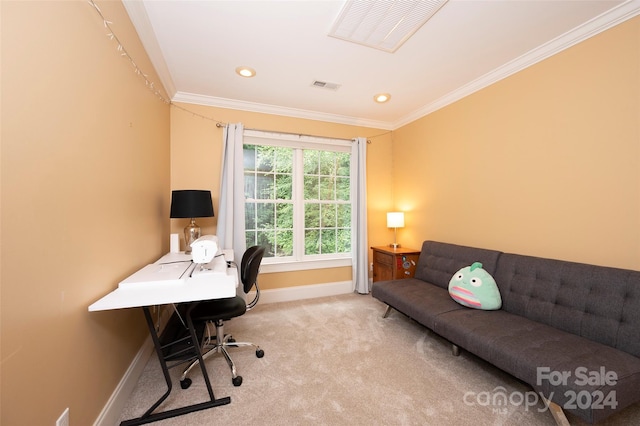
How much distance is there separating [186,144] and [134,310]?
1.96 m

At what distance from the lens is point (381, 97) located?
122 inches

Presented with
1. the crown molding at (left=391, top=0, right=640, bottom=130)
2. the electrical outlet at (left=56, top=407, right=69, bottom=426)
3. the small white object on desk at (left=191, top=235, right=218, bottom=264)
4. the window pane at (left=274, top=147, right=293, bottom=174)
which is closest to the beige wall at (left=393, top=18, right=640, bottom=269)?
the crown molding at (left=391, top=0, right=640, bottom=130)

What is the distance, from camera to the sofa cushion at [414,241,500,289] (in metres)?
2.38

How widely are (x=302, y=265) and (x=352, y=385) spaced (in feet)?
6.19

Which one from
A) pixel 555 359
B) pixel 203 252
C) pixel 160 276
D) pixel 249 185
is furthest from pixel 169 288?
pixel 555 359

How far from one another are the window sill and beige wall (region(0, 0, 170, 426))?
1.70 metres

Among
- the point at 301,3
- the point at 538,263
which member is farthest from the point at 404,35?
the point at 538,263

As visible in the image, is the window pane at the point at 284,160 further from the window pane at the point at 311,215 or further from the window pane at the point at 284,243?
the window pane at the point at 284,243

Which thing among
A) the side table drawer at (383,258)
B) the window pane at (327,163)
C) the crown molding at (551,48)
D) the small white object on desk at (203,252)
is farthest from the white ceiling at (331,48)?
the side table drawer at (383,258)

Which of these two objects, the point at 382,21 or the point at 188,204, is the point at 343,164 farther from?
the point at 188,204

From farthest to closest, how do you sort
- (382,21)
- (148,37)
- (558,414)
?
(148,37) → (382,21) → (558,414)

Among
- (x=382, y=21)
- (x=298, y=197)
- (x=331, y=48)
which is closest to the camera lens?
(x=382, y=21)

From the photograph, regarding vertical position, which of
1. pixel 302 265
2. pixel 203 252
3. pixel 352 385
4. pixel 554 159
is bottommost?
pixel 352 385

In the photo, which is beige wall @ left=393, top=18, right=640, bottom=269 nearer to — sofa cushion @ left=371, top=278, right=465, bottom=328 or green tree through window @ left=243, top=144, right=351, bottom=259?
sofa cushion @ left=371, top=278, right=465, bottom=328
